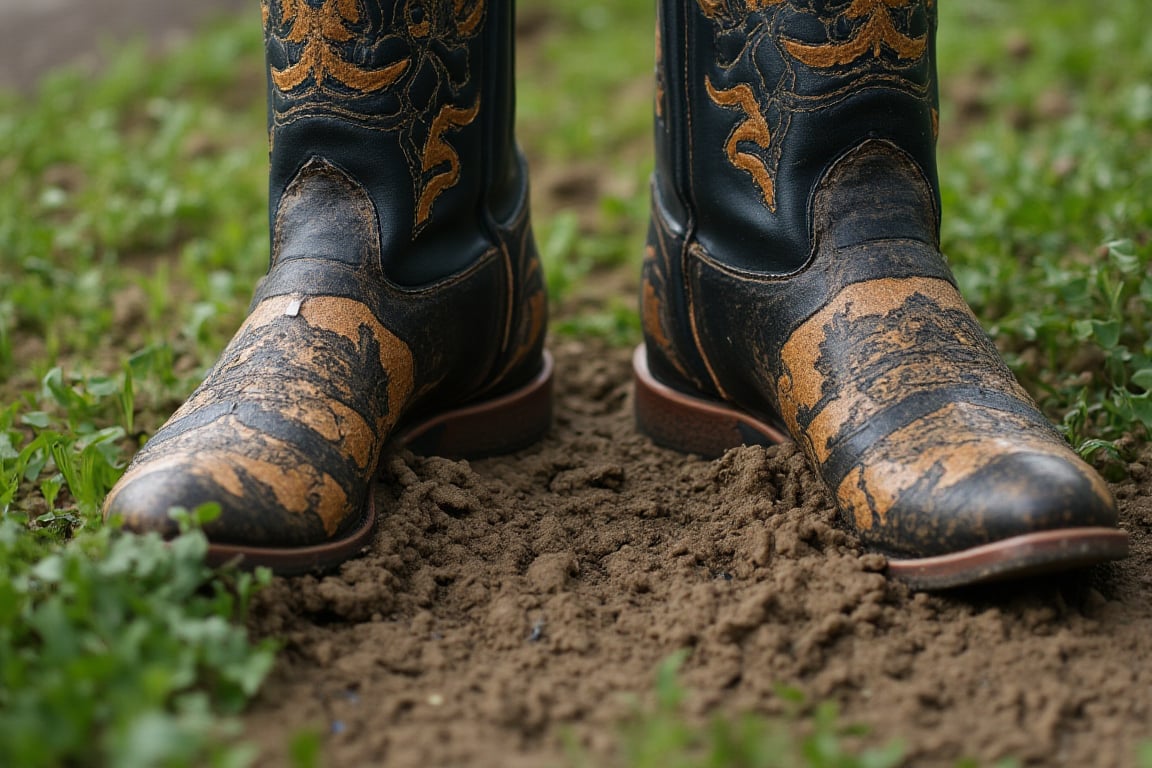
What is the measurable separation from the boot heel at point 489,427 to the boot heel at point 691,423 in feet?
0.56

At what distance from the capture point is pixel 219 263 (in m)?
2.71

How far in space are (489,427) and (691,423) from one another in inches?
12.7

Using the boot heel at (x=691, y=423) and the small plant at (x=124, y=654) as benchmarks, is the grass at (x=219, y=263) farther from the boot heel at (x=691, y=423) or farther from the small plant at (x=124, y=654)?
the boot heel at (x=691, y=423)

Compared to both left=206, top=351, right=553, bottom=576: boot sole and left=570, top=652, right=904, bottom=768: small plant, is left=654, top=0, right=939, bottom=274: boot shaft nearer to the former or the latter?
left=206, top=351, right=553, bottom=576: boot sole

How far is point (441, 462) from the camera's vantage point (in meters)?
1.73

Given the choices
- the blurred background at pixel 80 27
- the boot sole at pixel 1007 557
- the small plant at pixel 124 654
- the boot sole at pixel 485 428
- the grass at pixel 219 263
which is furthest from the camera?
the blurred background at pixel 80 27

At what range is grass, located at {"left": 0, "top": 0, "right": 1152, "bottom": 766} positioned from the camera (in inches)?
46.1

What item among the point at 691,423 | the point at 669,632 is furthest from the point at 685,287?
the point at 669,632

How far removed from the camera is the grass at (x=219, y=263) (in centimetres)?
117

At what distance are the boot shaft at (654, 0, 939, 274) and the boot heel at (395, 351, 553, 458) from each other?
16.2 inches

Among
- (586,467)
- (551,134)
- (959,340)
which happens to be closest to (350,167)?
(586,467)

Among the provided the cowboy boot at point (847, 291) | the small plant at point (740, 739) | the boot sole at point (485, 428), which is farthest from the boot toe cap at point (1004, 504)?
the boot sole at point (485, 428)

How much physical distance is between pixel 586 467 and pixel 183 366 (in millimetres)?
840

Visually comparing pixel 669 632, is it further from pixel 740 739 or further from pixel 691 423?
pixel 691 423
